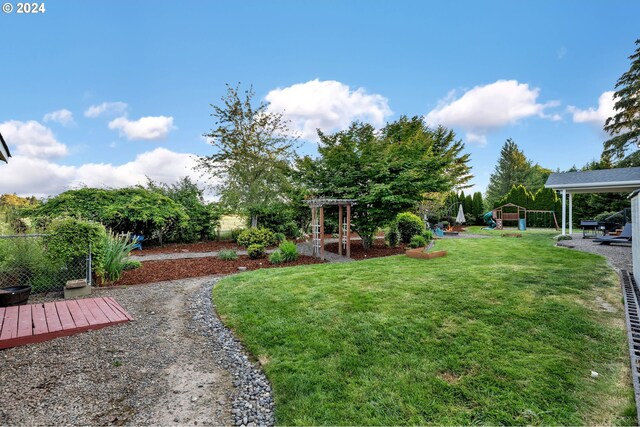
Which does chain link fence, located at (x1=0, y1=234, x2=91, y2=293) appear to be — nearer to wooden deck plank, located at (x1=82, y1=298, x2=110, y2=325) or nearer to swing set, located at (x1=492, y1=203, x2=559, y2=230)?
wooden deck plank, located at (x1=82, y1=298, x2=110, y2=325)

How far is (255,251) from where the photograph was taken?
367 inches

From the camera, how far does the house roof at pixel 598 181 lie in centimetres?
1186

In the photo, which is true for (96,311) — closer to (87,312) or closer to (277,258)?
(87,312)

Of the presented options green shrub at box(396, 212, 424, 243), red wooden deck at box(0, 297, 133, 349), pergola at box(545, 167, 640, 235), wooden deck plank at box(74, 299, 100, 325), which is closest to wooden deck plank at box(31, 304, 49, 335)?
red wooden deck at box(0, 297, 133, 349)

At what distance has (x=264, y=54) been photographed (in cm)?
1014

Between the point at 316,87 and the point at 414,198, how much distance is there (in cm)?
577

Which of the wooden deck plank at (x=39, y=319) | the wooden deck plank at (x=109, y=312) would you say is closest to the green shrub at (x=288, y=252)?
the wooden deck plank at (x=109, y=312)

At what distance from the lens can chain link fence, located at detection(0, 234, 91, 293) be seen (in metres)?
5.62

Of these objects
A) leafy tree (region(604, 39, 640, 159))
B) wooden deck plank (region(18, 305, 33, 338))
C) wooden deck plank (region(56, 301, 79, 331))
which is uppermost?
leafy tree (region(604, 39, 640, 159))

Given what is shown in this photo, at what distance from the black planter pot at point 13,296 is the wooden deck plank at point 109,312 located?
1.00 metres

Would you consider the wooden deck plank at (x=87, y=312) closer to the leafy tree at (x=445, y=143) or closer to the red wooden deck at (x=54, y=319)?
the red wooden deck at (x=54, y=319)

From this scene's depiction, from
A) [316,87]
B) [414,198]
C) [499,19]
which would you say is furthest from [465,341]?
[316,87]

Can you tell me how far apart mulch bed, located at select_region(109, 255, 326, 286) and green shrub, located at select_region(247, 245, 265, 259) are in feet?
0.61

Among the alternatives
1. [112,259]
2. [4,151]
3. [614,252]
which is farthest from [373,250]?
[4,151]
